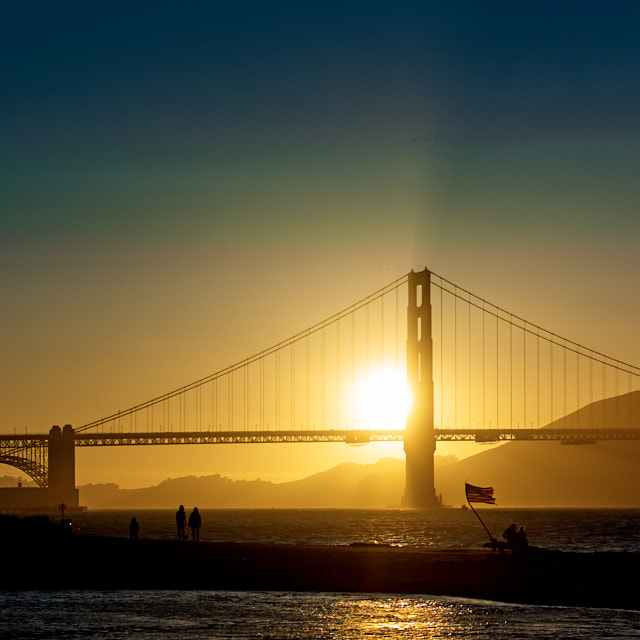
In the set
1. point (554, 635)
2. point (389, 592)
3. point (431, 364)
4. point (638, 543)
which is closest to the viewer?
point (554, 635)

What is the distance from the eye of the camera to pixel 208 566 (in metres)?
43.6

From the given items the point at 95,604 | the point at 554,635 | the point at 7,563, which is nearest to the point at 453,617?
the point at 554,635

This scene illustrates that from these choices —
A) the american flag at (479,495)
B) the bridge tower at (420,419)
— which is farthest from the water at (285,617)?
the bridge tower at (420,419)

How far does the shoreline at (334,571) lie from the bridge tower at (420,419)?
326ft

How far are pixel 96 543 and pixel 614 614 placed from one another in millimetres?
24014

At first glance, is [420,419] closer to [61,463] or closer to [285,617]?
[61,463]

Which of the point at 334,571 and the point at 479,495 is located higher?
the point at 479,495

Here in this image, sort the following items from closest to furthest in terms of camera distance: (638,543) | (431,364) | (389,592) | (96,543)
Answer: (389,592)
(96,543)
(638,543)
(431,364)

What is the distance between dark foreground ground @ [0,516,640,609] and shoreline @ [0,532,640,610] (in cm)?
3

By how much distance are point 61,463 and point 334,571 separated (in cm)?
14680

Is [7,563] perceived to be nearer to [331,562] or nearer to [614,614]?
[331,562]

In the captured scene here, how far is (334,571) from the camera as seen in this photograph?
42.5 metres

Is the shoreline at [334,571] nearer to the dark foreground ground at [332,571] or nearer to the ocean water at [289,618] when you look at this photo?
the dark foreground ground at [332,571]

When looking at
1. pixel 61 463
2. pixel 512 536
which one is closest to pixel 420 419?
pixel 61 463
